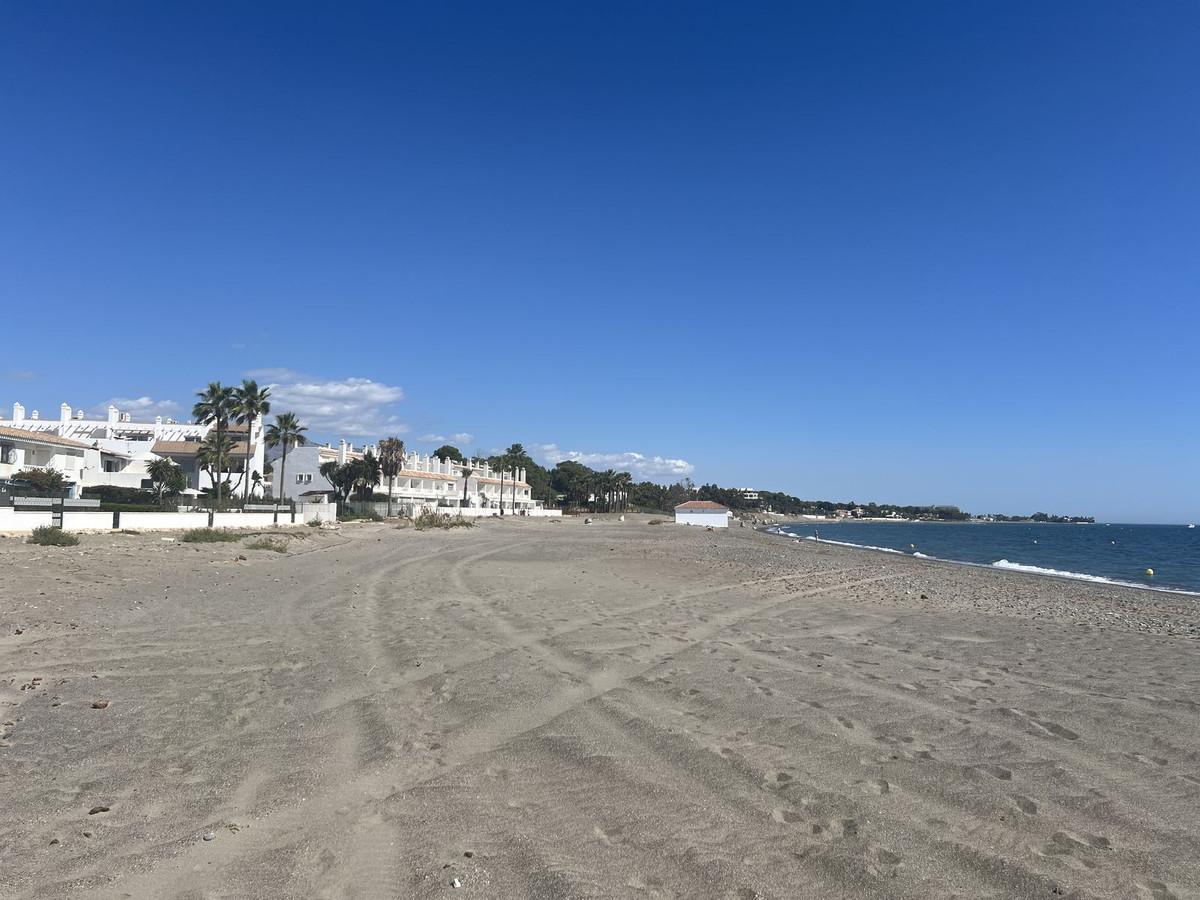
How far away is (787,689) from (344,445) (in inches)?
3587

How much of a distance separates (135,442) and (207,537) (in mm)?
45493

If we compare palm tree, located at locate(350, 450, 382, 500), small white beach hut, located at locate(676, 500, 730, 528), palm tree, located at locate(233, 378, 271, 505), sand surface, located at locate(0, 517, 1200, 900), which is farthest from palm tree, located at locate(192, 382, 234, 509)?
small white beach hut, located at locate(676, 500, 730, 528)

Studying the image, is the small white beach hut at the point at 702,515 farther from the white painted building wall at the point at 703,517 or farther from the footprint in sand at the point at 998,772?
the footprint in sand at the point at 998,772

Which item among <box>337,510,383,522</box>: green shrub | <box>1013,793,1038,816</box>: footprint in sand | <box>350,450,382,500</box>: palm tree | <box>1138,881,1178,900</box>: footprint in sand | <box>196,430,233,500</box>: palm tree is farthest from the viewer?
<box>350,450,382,500</box>: palm tree

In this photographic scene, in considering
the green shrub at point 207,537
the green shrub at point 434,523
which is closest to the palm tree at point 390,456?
the green shrub at point 434,523

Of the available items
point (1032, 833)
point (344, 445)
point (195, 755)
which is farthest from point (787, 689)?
point (344, 445)

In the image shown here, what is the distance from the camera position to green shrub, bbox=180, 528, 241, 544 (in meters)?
30.5

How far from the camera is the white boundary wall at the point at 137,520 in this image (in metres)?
28.2

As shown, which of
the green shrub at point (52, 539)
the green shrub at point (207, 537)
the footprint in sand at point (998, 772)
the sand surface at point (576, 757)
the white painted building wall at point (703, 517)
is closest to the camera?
the sand surface at point (576, 757)

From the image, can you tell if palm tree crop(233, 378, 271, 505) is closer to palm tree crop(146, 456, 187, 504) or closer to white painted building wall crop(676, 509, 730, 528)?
palm tree crop(146, 456, 187, 504)

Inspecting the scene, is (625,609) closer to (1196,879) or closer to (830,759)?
(830,759)

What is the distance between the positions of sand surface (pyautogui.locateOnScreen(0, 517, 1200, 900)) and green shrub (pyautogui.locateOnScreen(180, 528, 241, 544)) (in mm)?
17949

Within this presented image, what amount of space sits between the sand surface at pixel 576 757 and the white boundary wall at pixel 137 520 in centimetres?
1847

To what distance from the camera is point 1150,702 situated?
8664mm
